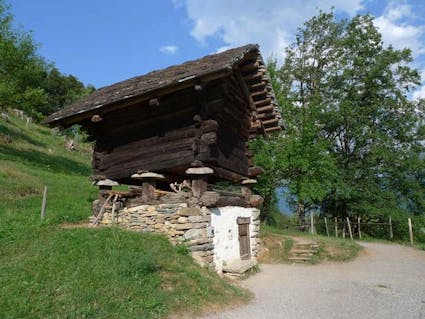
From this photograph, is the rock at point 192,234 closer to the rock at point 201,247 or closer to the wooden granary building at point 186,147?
the wooden granary building at point 186,147

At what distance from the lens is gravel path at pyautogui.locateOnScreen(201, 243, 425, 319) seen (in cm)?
768

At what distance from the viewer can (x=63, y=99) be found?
5591 cm

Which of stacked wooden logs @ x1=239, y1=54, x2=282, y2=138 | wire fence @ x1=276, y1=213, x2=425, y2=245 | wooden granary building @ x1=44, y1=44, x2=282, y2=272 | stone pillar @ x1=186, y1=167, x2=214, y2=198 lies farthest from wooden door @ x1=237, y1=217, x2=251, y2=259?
wire fence @ x1=276, y1=213, x2=425, y2=245

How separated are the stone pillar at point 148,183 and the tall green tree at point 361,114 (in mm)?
16826

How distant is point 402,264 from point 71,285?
13.0 metres

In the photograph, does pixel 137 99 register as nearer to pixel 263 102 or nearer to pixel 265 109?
pixel 263 102

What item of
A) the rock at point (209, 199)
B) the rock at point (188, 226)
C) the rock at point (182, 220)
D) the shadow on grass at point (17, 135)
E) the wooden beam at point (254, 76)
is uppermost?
the shadow on grass at point (17, 135)

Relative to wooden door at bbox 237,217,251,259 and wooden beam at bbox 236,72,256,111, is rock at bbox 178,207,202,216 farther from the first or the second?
wooden beam at bbox 236,72,256,111

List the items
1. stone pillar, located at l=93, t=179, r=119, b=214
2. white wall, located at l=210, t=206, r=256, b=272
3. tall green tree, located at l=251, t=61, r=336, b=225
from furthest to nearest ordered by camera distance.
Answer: tall green tree, located at l=251, t=61, r=336, b=225
stone pillar, located at l=93, t=179, r=119, b=214
white wall, located at l=210, t=206, r=256, b=272

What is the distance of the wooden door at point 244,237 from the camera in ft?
43.4

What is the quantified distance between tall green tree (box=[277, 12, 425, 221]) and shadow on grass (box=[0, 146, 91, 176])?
1694 cm

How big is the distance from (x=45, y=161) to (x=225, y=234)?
20124 millimetres

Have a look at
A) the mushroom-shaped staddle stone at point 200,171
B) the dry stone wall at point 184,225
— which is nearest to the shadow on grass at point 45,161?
the dry stone wall at point 184,225

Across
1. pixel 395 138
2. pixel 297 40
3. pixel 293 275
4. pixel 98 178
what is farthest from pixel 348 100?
pixel 98 178
